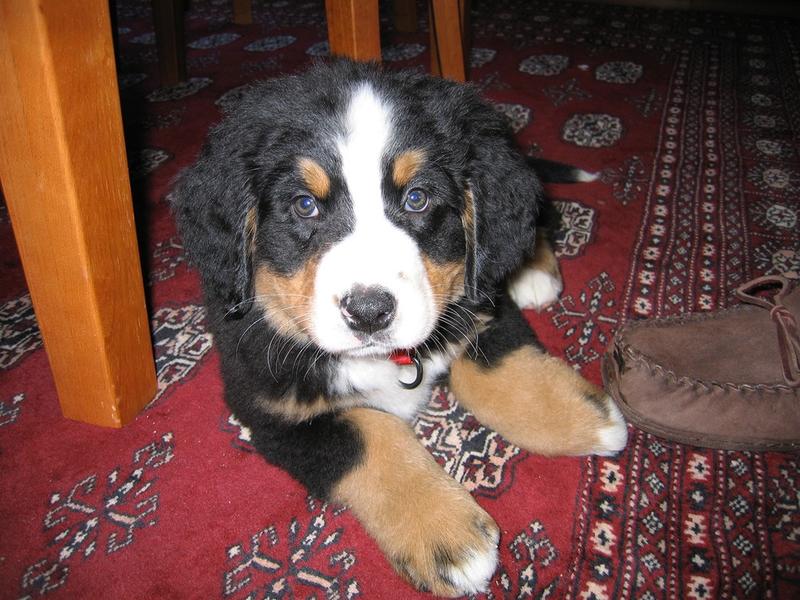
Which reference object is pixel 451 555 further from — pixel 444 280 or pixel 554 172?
pixel 554 172

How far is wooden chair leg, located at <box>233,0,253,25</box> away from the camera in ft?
15.5

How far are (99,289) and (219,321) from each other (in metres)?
0.28

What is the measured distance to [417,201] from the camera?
4.31 ft

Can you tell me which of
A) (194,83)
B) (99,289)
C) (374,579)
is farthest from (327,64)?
(194,83)

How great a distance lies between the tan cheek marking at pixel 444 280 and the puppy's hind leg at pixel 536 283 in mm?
489

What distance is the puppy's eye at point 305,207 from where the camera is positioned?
1.29 m

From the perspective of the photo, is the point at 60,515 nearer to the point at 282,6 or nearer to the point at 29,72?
the point at 29,72

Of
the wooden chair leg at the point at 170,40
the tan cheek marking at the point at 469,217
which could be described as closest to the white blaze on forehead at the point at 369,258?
the tan cheek marking at the point at 469,217

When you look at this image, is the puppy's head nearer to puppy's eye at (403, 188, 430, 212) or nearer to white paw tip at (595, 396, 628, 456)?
puppy's eye at (403, 188, 430, 212)

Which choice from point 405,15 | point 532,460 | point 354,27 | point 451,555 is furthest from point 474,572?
point 405,15

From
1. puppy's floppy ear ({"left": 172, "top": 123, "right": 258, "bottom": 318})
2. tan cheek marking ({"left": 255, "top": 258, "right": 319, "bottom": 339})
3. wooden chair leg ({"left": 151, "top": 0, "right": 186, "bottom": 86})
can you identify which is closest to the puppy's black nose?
tan cheek marking ({"left": 255, "top": 258, "right": 319, "bottom": 339})

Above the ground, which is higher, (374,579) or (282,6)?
(282,6)

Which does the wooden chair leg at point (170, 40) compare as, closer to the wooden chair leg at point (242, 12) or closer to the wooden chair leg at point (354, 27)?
the wooden chair leg at point (242, 12)

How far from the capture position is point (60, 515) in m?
1.41
